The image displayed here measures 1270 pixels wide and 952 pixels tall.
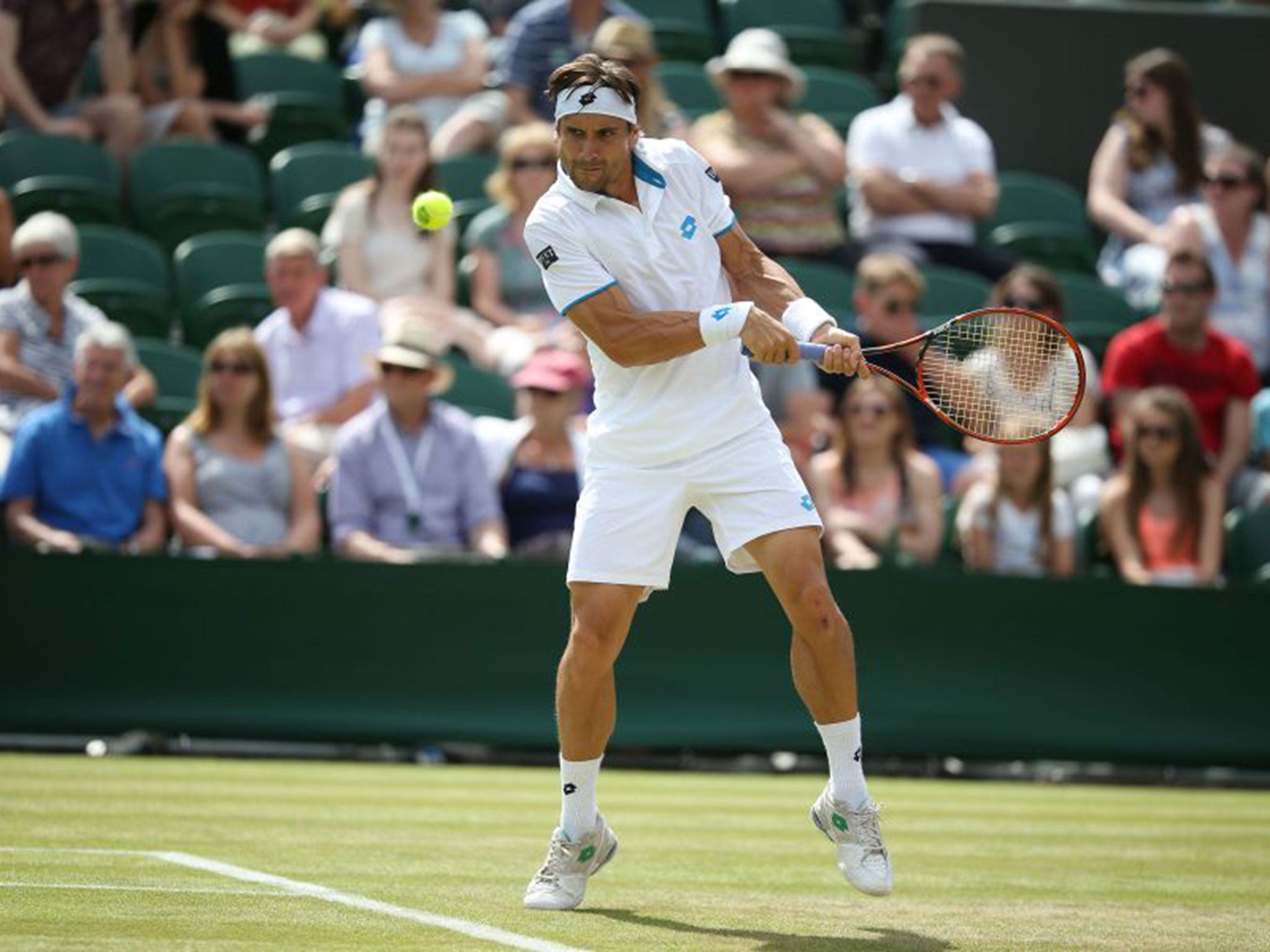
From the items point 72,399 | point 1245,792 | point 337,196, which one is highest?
point 337,196

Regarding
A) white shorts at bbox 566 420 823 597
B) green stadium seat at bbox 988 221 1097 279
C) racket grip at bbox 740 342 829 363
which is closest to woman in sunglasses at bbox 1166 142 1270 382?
green stadium seat at bbox 988 221 1097 279

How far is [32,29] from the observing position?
1305 centimetres

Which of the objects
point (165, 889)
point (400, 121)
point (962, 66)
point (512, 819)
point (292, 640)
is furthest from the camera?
point (962, 66)

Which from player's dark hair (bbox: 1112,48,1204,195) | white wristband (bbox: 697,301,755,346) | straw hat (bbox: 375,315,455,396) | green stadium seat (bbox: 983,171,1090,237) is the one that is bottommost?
straw hat (bbox: 375,315,455,396)

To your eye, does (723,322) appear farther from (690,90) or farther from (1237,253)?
(690,90)

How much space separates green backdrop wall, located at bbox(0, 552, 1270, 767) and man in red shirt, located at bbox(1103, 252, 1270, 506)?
4.52ft

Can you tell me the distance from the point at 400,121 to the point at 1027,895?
269 inches

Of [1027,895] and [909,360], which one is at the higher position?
[909,360]

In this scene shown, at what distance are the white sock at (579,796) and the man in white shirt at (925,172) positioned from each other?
782 centimetres

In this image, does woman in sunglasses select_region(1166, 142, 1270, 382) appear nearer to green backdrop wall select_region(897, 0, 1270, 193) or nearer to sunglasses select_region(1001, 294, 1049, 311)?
sunglasses select_region(1001, 294, 1049, 311)

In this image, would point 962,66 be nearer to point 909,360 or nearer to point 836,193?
point 836,193

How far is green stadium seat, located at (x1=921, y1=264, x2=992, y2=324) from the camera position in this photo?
1309 centimetres

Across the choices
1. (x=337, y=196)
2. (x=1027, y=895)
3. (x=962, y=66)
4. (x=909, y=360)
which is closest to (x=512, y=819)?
(x=1027, y=895)

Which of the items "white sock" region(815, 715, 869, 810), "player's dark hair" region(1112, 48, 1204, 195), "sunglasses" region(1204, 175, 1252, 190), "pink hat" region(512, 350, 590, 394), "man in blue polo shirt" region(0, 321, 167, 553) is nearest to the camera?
"white sock" region(815, 715, 869, 810)
